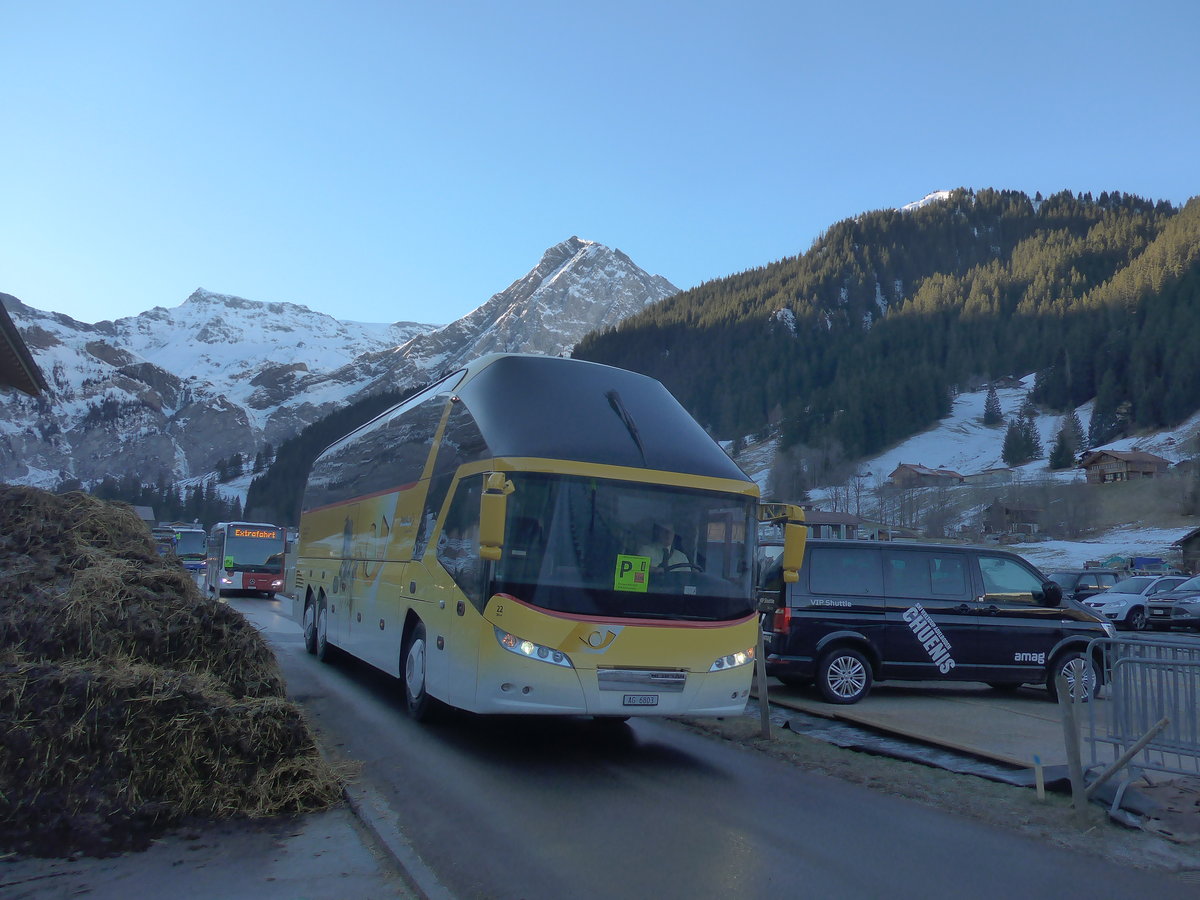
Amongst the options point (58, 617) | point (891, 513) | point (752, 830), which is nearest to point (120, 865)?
point (58, 617)

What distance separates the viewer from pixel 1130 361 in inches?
4626

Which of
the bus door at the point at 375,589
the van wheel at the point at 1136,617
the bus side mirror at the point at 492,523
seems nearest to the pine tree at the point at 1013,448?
the van wheel at the point at 1136,617

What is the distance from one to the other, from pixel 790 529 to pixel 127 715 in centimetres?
556

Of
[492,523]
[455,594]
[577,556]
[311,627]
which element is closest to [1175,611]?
[311,627]

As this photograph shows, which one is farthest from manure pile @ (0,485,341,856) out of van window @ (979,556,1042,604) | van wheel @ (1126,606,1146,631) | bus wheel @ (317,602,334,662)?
van wheel @ (1126,606,1146,631)

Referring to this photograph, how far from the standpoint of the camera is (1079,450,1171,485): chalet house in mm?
91375

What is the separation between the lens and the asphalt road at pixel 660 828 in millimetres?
4934

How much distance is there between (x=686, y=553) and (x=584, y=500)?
99cm

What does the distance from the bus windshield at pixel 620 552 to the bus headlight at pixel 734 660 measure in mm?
316

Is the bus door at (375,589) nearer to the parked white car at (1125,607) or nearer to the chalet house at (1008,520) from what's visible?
the parked white car at (1125,607)

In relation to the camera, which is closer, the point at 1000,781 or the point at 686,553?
the point at 1000,781

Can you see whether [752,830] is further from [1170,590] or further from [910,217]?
[910,217]

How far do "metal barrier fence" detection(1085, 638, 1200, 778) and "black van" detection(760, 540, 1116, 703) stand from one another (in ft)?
15.0

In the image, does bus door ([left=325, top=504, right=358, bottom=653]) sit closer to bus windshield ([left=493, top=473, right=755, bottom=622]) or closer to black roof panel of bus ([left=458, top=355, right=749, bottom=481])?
black roof panel of bus ([left=458, top=355, right=749, bottom=481])
